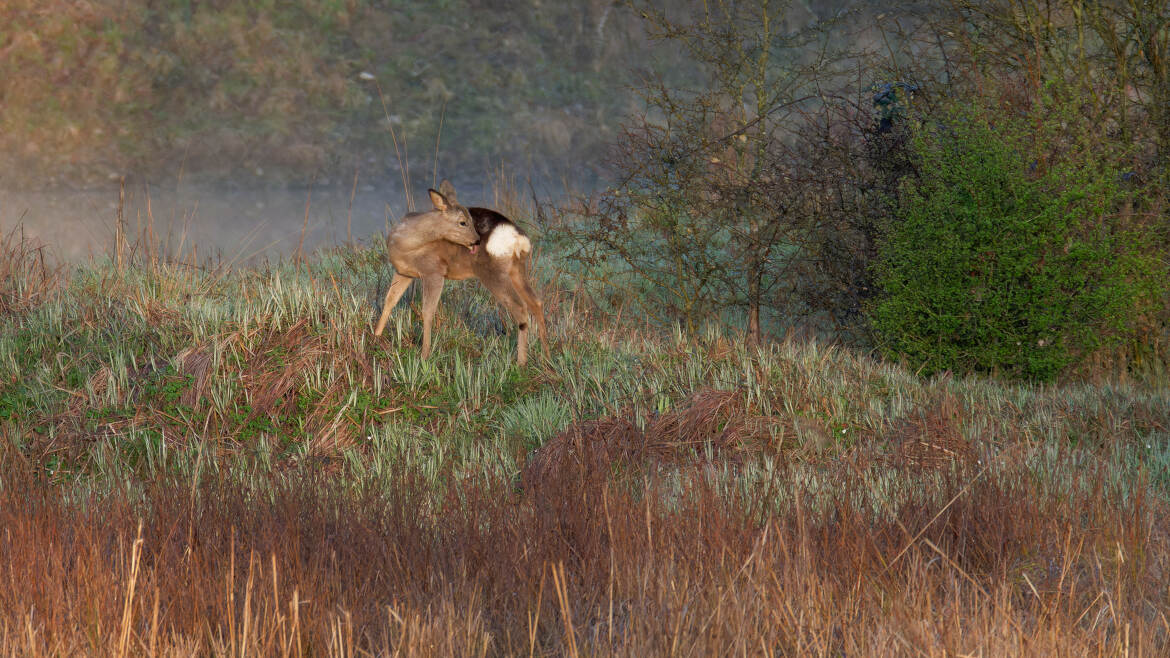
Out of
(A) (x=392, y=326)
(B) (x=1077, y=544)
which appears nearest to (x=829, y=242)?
(A) (x=392, y=326)

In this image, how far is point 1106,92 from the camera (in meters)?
9.63

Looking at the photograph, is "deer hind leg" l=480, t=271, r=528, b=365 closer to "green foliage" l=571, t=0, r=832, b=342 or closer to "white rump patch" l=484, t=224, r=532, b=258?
"white rump patch" l=484, t=224, r=532, b=258

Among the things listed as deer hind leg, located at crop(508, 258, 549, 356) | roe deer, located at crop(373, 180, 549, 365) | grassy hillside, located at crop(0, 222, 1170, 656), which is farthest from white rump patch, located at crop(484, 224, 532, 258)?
grassy hillside, located at crop(0, 222, 1170, 656)

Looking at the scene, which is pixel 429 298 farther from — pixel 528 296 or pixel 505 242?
A: pixel 528 296

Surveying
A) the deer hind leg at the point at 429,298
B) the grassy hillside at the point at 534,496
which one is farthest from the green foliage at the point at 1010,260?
the deer hind leg at the point at 429,298

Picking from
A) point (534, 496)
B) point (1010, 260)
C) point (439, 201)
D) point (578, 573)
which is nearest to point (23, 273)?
point (439, 201)

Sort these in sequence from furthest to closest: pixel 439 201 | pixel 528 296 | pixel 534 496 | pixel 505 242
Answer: pixel 528 296 → pixel 505 242 → pixel 439 201 → pixel 534 496

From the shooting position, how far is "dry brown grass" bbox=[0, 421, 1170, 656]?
9.15 feet

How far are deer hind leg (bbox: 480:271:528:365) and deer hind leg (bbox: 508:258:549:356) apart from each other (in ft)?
0.15

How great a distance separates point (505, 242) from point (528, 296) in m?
0.59

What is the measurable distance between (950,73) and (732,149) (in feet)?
11.3

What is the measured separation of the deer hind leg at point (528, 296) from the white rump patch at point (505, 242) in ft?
0.44

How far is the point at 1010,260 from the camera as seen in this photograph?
26.9 ft

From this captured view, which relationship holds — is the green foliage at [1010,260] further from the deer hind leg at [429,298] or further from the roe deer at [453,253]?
the deer hind leg at [429,298]
